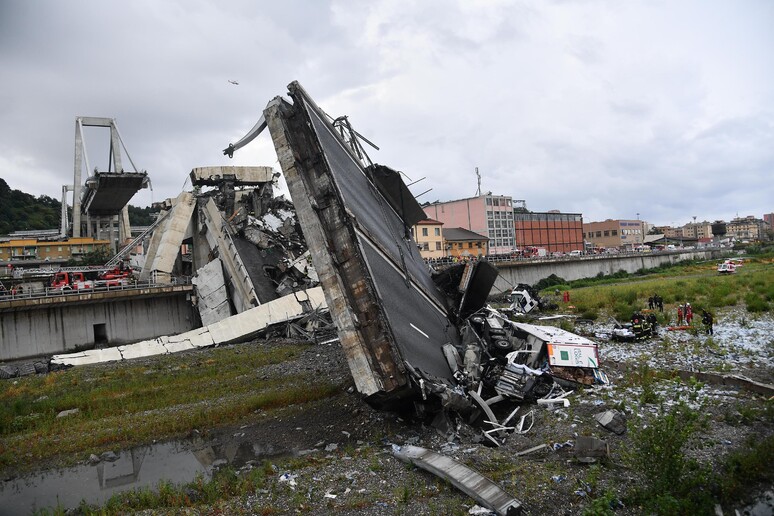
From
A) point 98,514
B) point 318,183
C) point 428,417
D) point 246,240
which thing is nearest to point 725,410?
point 428,417

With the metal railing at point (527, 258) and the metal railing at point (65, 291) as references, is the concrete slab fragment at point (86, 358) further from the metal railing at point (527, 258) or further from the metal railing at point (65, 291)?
the metal railing at point (527, 258)

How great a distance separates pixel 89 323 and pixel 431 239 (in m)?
37.4

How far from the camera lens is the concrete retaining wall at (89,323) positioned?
84.4ft

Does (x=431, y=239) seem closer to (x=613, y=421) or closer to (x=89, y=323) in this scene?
(x=89, y=323)

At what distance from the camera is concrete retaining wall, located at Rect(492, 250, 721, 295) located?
161ft

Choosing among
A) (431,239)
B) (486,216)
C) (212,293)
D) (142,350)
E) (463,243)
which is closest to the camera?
(142,350)

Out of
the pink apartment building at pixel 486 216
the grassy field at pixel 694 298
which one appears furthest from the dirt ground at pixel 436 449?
the pink apartment building at pixel 486 216

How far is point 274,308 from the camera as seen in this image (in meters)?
25.5

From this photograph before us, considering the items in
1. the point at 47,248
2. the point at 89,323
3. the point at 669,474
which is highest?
the point at 47,248

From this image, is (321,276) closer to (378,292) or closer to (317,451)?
(378,292)

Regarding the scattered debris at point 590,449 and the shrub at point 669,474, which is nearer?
the shrub at point 669,474

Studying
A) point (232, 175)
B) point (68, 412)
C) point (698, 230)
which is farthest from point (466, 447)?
point (698, 230)

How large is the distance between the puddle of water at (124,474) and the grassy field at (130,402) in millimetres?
675

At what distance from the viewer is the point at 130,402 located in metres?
13.4
